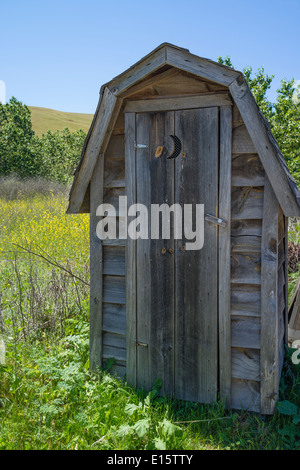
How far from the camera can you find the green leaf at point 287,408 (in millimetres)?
3307

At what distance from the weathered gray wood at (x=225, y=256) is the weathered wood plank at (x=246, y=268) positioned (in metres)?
0.07

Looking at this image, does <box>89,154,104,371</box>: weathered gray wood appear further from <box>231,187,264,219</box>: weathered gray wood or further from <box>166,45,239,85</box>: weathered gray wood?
<box>231,187,264,219</box>: weathered gray wood

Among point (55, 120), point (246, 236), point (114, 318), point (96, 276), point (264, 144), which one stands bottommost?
point (114, 318)

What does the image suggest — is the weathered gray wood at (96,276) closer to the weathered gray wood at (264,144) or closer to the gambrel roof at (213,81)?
the gambrel roof at (213,81)

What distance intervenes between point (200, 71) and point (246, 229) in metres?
1.38

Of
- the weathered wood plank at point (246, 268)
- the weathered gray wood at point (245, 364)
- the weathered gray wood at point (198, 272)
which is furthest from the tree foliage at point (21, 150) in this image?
the weathered gray wood at point (245, 364)

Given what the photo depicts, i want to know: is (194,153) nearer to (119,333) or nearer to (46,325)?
(119,333)

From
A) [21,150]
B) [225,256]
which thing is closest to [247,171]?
[225,256]

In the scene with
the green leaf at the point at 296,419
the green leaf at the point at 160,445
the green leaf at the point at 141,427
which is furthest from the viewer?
the green leaf at the point at 296,419

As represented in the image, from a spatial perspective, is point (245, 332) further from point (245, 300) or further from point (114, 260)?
point (114, 260)

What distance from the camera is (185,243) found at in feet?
11.8

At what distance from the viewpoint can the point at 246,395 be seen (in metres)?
3.51

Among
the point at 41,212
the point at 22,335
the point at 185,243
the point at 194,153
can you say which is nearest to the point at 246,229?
the point at 185,243

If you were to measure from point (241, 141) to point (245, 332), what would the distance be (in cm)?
165
